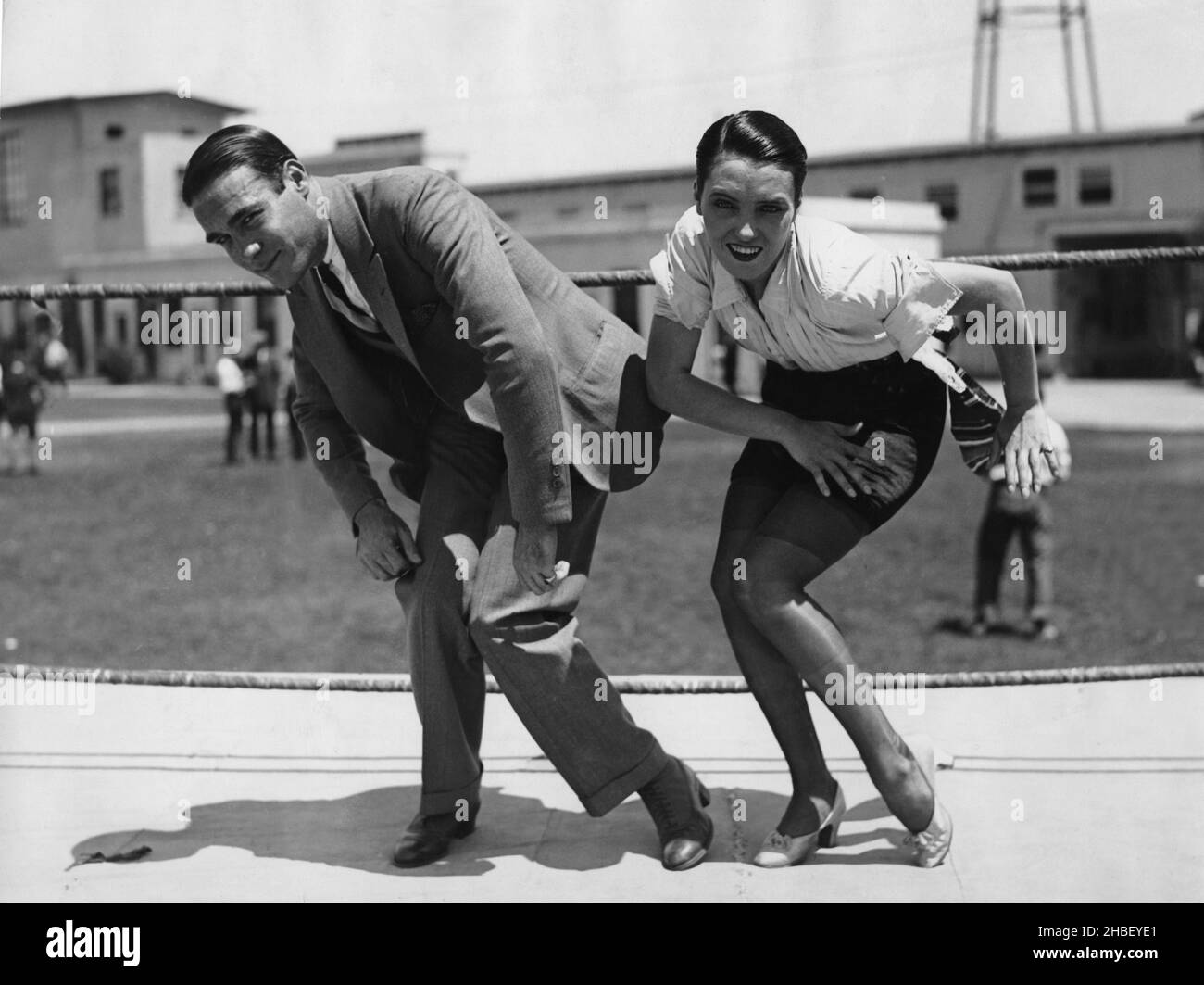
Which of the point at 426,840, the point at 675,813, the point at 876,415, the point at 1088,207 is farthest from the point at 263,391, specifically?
the point at 1088,207

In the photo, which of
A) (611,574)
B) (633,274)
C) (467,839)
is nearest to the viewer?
(467,839)

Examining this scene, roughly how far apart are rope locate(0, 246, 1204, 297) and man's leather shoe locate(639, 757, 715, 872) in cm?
115

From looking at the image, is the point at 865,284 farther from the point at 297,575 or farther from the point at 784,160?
the point at 297,575

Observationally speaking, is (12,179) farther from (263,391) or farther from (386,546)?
(386,546)

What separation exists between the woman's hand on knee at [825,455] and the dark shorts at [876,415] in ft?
0.10

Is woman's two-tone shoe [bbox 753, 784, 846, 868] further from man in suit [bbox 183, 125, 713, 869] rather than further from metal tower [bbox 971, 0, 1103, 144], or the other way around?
metal tower [bbox 971, 0, 1103, 144]

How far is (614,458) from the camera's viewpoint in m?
2.91

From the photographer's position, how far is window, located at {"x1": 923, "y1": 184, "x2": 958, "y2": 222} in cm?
3844

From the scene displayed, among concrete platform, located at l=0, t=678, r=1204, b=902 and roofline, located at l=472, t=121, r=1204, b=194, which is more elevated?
roofline, located at l=472, t=121, r=1204, b=194

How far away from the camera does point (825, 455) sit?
2.75 m

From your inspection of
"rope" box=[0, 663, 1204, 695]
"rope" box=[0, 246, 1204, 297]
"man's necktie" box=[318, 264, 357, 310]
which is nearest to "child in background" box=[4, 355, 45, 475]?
"rope" box=[0, 246, 1204, 297]

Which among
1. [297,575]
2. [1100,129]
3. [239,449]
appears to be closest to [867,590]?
[297,575]

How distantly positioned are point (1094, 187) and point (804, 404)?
37262mm

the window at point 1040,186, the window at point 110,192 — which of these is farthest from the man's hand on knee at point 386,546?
the window at point 110,192
